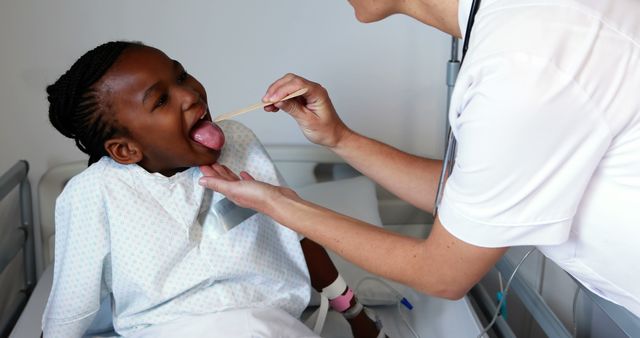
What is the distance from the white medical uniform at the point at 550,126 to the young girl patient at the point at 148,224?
0.63m

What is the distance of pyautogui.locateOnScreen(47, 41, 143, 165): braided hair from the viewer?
4.13 feet

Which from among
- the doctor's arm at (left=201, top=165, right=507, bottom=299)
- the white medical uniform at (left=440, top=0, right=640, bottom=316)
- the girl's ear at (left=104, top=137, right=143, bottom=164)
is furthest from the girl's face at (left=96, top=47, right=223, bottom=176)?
the white medical uniform at (left=440, top=0, right=640, bottom=316)

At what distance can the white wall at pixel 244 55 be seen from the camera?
6.37 ft

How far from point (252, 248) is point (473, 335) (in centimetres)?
63

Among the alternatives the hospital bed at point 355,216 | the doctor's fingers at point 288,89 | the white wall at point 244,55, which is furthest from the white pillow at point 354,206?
the doctor's fingers at point 288,89

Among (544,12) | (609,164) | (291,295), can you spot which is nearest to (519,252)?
(291,295)

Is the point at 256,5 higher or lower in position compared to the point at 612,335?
higher

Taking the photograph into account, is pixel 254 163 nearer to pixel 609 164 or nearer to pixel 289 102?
pixel 289 102

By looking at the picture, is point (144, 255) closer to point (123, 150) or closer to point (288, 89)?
point (123, 150)

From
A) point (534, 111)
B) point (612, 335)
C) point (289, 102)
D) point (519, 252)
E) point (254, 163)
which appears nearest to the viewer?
point (534, 111)

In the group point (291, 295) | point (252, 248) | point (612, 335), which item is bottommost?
point (612, 335)

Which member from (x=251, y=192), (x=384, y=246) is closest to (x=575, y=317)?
(x=384, y=246)

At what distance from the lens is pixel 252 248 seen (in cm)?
143

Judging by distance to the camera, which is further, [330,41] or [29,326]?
[330,41]
